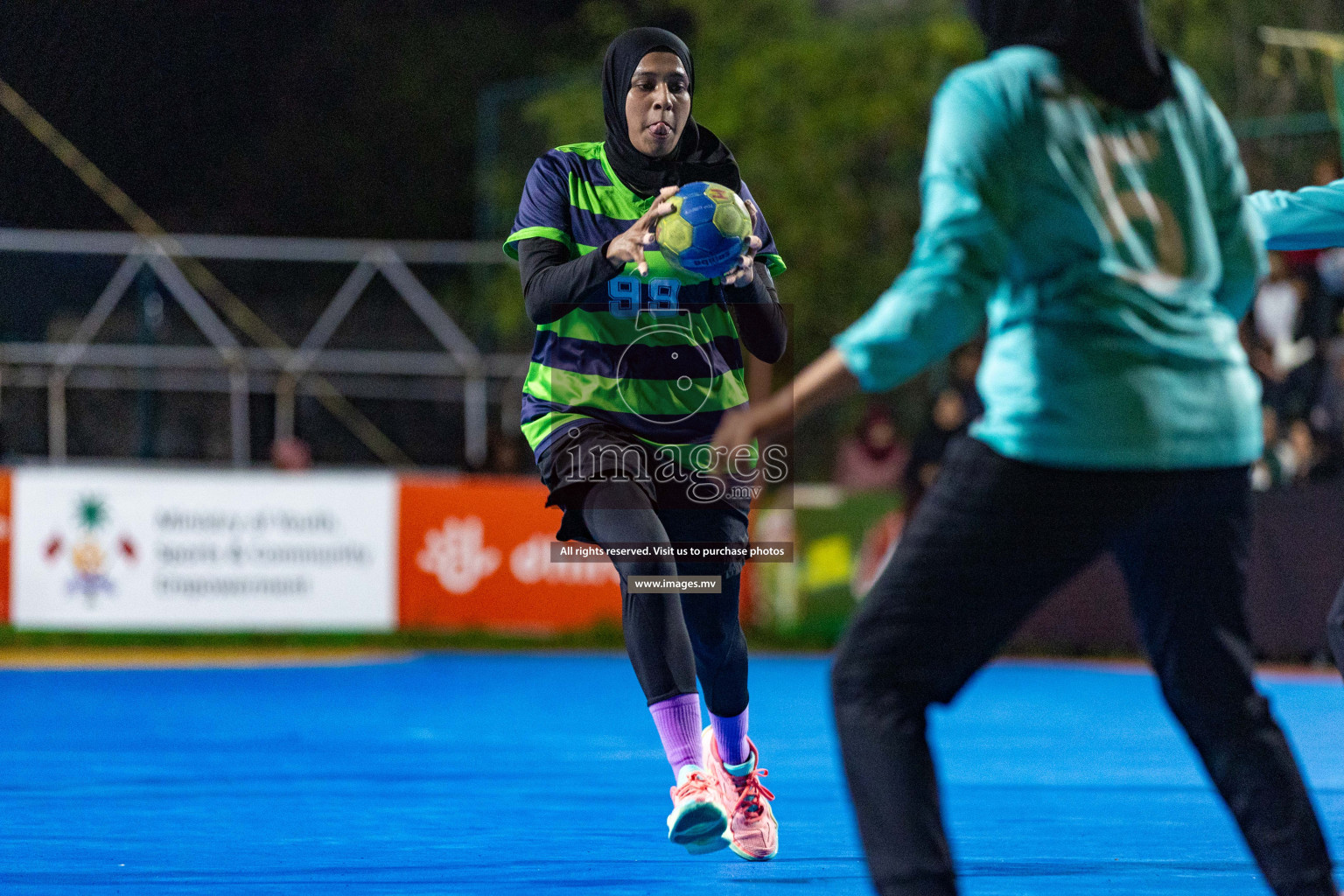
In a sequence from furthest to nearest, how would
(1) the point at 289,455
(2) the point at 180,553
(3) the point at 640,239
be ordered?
(1) the point at 289,455, (2) the point at 180,553, (3) the point at 640,239

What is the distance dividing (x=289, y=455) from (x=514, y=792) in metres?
10.5

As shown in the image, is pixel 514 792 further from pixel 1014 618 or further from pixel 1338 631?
pixel 1014 618

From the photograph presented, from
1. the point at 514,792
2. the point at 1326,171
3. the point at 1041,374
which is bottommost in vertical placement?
the point at 514,792

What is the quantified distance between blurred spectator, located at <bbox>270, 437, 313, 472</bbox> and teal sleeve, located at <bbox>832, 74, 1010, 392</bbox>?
Result: 13240 mm

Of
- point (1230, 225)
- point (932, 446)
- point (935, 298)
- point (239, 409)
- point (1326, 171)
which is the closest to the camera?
point (935, 298)

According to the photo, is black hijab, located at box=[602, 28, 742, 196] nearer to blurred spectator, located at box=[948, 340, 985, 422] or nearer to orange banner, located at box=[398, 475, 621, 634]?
blurred spectator, located at box=[948, 340, 985, 422]

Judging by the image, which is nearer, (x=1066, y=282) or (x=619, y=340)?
(x=1066, y=282)

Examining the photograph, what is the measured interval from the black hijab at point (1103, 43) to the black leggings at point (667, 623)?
6.10ft

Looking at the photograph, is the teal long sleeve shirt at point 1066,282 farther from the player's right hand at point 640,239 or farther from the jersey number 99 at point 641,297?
the jersey number 99 at point 641,297

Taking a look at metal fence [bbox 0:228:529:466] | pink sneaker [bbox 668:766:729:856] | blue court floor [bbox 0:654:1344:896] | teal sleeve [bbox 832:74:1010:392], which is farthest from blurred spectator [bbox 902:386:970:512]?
teal sleeve [bbox 832:74:1010:392]

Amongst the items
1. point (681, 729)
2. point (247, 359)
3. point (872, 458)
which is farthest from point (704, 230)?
point (247, 359)

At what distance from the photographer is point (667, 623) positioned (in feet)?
15.1

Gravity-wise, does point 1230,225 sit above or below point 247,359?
above

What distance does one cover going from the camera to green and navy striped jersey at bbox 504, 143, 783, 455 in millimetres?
4676
